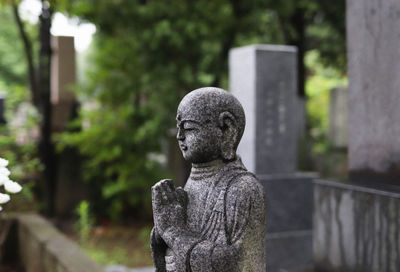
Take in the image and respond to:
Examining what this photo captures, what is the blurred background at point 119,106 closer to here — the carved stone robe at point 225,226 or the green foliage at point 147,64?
the green foliage at point 147,64

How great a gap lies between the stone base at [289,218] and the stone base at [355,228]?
7.34 ft

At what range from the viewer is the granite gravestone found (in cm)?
393

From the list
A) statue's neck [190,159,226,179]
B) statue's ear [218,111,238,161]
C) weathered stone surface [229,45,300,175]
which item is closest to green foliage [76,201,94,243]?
weathered stone surface [229,45,300,175]

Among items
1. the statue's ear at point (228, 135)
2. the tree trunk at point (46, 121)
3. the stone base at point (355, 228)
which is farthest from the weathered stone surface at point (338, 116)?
the statue's ear at point (228, 135)

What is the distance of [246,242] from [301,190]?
16.7ft

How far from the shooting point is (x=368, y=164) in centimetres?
455

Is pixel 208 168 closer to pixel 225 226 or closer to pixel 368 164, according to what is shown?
pixel 225 226

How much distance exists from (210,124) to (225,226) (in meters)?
0.55

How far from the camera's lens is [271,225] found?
7.02 metres

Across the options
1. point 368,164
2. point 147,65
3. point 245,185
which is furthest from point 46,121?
point 245,185

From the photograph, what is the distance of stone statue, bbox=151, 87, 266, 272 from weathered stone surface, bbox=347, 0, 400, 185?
89.4 inches

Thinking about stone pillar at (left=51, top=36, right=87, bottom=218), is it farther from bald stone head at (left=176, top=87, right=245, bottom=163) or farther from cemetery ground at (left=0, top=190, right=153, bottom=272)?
bald stone head at (left=176, top=87, right=245, bottom=163)

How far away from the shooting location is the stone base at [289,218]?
22.7 ft

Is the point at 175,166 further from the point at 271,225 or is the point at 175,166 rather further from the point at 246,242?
the point at 246,242
